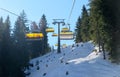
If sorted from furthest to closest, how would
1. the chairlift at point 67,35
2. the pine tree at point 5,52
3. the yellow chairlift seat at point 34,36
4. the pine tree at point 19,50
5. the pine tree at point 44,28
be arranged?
1. the pine tree at point 44,28
2. the chairlift at point 67,35
3. the pine tree at point 19,50
4. the yellow chairlift seat at point 34,36
5. the pine tree at point 5,52

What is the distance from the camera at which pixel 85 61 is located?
2060 inches

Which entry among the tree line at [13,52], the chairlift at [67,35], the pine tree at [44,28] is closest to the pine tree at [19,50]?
the tree line at [13,52]

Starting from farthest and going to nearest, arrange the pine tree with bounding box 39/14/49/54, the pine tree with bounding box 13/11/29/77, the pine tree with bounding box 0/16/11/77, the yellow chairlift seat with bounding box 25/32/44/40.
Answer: the pine tree with bounding box 39/14/49/54
the pine tree with bounding box 13/11/29/77
the yellow chairlift seat with bounding box 25/32/44/40
the pine tree with bounding box 0/16/11/77

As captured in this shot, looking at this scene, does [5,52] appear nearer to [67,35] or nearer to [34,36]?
[34,36]

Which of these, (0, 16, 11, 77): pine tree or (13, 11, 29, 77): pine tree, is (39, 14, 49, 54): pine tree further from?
(0, 16, 11, 77): pine tree

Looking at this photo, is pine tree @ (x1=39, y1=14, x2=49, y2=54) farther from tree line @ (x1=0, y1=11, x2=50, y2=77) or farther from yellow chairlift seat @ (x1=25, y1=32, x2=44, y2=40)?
yellow chairlift seat @ (x1=25, y1=32, x2=44, y2=40)

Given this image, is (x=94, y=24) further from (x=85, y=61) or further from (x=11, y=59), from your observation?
(x=11, y=59)

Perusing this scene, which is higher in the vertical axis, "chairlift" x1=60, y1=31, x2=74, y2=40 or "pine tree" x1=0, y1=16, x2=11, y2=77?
"chairlift" x1=60, y1=31, x2=74, y2=40

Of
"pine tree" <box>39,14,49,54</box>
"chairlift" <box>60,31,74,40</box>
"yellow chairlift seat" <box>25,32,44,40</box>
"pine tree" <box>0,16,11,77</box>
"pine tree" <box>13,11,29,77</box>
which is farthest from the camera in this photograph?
"pine tree" <box>39,14,49,54</box>

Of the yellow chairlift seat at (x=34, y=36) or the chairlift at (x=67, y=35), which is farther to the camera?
the chairlift at (x=67, y=35)

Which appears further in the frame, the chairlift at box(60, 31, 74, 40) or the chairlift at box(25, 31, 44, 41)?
the chairlift at box(60, 31, 74, 40)

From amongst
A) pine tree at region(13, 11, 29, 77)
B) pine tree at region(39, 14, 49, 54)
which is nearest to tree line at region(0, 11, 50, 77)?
pine tree at region(13, 11, 29, 77)

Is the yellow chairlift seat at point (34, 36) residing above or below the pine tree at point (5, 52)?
above

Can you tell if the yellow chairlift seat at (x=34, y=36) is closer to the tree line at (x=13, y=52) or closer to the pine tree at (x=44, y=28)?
the tree line at (x=13, y=52)
